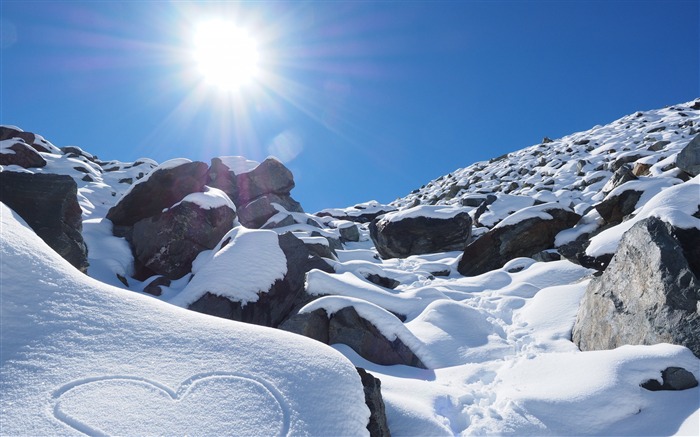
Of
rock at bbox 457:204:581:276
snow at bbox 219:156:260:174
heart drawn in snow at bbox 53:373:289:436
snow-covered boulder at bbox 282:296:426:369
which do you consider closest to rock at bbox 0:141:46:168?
snow at bbox 219:156:260:174

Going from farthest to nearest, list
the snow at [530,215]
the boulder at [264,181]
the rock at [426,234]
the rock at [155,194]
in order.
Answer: the boulder at [264,181]
the rock at [426,234]
the snow at [530,215]
the rock at [155,194]

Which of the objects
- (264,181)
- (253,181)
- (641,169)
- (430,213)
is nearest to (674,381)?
(430,213)

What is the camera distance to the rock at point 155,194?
16797 mm

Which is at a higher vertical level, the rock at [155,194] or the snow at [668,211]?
the rock at [155,194]

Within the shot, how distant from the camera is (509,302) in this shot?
10508 millimetres

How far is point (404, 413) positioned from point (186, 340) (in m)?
2.71

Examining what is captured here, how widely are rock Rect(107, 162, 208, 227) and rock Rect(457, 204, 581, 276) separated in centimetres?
1181

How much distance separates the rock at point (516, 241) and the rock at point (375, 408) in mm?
12677

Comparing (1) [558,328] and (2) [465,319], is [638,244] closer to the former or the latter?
(1) [558,328]

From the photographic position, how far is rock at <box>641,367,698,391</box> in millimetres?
5020

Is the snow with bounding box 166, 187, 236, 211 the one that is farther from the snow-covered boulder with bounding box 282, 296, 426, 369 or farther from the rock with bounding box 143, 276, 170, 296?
the snow-covered boulder with bounding box 282, 296, 426, 369

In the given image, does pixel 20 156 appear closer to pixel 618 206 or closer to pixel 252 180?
pixel 252 180

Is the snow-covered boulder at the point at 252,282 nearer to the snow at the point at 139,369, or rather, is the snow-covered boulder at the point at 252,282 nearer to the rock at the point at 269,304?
the rock at the point at 269,304

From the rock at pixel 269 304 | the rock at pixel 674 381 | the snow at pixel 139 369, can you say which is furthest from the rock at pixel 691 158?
the snow at pixel 139 369
